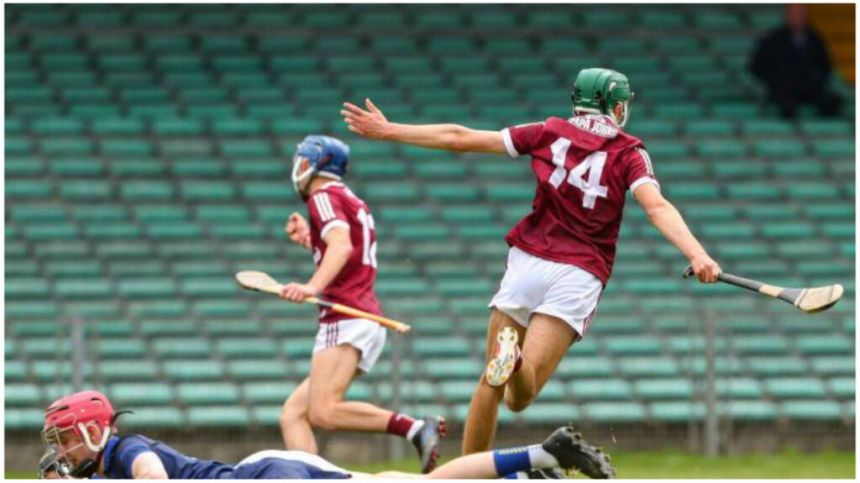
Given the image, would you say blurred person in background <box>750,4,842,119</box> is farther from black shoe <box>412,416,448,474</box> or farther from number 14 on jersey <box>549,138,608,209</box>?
number 14 on jersey <box>549,138,608,209</box>

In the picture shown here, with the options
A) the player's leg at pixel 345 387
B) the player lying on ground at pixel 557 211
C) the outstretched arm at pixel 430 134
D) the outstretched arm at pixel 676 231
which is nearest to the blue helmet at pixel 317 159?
the player's leg at pixel 345 387

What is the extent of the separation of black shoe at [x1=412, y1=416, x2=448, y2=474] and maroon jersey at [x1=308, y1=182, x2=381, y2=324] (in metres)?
0.64

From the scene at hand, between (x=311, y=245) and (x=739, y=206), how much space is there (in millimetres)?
7313

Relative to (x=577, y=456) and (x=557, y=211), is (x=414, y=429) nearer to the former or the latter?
(x=557, y=211)

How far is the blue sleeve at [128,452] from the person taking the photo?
25.3 ft

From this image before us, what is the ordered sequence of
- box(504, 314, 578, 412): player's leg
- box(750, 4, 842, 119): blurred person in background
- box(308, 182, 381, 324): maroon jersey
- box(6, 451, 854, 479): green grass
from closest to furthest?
box(504, 314, 578, 412): player's leg → box(308, 182, 381, 324): maroon jersey → box(6, 451, 854, 479): green grass → box(750, 4, 842, 119): blurred person in background

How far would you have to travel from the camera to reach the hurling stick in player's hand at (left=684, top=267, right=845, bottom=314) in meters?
7.78

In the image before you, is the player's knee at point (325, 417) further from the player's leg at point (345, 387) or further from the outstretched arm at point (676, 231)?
the outstretched arm at point (676, 231)

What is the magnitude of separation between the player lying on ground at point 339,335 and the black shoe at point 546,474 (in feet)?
6.54

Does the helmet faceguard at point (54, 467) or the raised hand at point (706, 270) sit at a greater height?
the raised hand at point (706, 270)

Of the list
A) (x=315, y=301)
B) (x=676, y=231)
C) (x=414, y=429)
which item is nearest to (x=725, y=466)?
(x=414, y=429)

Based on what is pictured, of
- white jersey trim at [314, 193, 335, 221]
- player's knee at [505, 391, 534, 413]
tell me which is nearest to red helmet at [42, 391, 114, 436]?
player's knee at [505, 391, 534, 413]

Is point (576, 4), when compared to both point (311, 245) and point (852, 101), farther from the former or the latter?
point (311, 245)

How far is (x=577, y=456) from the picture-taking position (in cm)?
755
